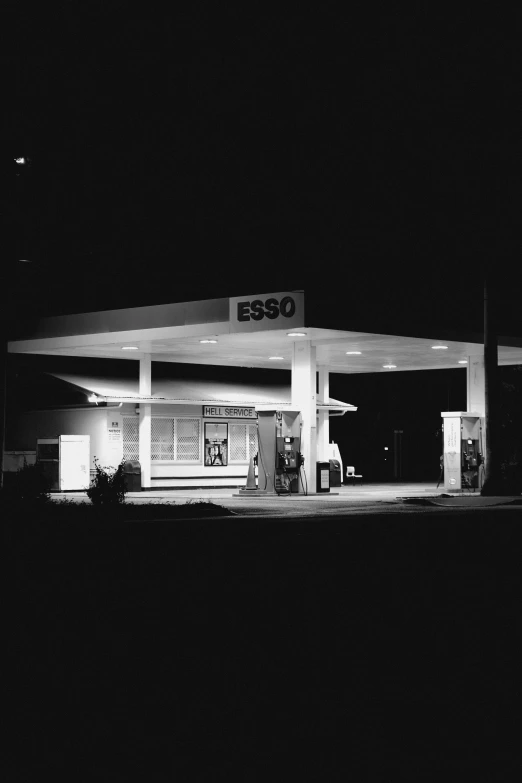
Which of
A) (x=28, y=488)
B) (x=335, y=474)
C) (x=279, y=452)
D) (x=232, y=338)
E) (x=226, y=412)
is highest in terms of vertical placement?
(x=232, y=338)

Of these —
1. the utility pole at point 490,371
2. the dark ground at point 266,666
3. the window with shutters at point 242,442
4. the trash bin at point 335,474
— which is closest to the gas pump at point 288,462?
the utility pole at point 490,371

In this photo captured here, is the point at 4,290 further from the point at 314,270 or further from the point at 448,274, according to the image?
the point at 448,274

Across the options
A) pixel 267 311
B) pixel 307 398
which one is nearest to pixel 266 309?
pixel 267 311

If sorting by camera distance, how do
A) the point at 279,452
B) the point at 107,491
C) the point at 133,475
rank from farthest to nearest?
the point at 133,475 → the point at 279,452 → the point at 107,491

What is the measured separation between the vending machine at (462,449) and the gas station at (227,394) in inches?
1.8

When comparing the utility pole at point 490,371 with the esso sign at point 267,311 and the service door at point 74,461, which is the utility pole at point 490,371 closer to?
the esso sign at point 267,311

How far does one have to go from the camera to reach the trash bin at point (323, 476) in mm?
38094

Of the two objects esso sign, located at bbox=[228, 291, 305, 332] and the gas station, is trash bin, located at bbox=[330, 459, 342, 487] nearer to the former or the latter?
the gas station

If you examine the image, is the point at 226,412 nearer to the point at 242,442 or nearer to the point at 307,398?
the point at 242,442

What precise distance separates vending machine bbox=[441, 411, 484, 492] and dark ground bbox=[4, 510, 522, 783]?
938 inches

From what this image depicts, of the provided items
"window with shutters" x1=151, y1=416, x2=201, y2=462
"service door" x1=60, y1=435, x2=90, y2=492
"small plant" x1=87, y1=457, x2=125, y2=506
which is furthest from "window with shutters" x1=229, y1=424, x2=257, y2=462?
"small plant" x1=87, y1=457, x2=125, y2=506

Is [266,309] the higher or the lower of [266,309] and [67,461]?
the higher

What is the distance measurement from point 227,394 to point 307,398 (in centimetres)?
745

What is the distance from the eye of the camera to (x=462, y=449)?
39688 millimetres
